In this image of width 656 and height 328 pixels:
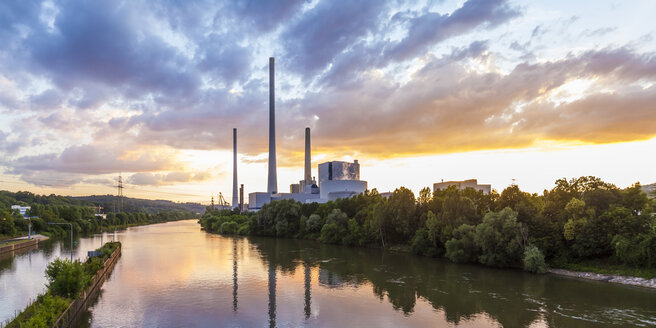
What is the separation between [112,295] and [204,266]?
16.3 meters

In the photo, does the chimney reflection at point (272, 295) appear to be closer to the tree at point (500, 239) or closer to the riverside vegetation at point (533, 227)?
the riverside vegetation at point (533, 227)

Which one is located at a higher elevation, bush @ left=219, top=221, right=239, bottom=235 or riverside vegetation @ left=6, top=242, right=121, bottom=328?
riverside vegetation @ left=6, top=242, right=121, bottom=328

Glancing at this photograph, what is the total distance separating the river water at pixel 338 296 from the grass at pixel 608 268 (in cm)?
263

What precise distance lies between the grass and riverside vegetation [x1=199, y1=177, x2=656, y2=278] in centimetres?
8

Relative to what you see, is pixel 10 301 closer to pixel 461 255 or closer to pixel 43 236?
pixel 461 255

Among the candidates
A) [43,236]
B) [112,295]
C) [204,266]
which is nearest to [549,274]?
[204,266]

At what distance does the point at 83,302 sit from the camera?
96.9 feet

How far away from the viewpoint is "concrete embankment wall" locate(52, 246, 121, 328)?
939 inches

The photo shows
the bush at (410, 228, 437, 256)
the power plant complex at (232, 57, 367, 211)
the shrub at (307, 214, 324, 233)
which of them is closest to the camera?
the bush at (410, 228, 437, 256)

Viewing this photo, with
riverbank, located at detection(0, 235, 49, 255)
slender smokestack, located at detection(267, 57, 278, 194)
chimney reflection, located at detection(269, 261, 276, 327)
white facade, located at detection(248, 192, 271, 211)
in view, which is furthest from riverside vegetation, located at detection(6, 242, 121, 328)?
white facade, located at detection(248, 192, 271, 211)

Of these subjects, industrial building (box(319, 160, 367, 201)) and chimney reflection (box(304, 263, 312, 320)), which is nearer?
chimney reflection (box(304, 263, 312, 320))

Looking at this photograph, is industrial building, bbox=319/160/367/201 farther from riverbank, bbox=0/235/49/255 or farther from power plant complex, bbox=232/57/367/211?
riverbank, bbox=0/235/49/255

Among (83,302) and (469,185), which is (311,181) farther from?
(83,302)

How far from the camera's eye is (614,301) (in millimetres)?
32000
